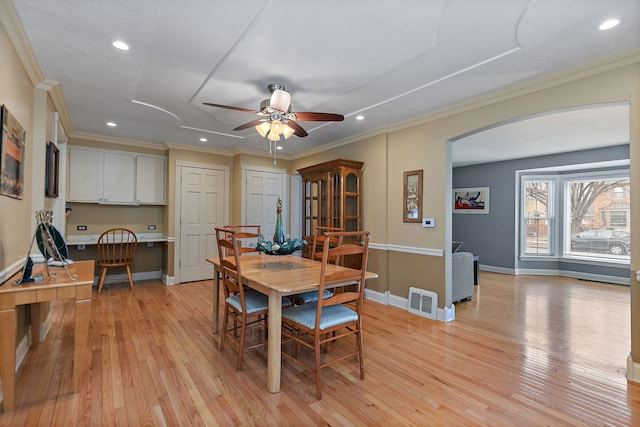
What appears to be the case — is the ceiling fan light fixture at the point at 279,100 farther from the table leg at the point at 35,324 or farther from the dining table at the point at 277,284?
the table leg at the point at 35,324

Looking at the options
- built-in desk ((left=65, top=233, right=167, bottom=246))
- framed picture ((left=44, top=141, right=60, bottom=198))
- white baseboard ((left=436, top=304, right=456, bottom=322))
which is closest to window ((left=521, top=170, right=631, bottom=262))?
white baseboard ((left=436, top=304, right=456, bottom=322))

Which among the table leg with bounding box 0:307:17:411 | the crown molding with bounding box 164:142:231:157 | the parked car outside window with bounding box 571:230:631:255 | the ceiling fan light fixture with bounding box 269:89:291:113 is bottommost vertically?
the table leg with bounding box 0:307:17:411

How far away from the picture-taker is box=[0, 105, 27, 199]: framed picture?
1896 mm

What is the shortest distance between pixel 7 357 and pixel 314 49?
9.13 ft

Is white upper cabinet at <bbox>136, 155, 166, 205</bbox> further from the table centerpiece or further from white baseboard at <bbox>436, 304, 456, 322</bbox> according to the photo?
white baseboard at <bbox>436, 304, 456, 322</bbox>

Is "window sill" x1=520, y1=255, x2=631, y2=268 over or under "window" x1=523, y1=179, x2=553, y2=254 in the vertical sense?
under

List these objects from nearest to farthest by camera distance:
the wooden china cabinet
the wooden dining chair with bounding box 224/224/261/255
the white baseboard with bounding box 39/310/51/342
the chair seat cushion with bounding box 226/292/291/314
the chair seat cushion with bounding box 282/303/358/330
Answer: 1. the chair seat cushion with bounding box 282/303/358/330
2. the chair seat cushion with bounding box 226/292/291/314
3. the white baseboard with bounding box 39/310/51/342
4. the wooden dining chair with bounding box 224/224/261/255
5. the wooden china cabinet

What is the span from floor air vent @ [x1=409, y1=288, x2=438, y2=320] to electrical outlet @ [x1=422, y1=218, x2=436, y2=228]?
2.55 ft

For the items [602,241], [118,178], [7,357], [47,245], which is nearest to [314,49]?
[47,245]

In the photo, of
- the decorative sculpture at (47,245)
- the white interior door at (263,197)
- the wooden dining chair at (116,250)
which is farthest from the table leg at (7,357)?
the white interior door at (263,197)

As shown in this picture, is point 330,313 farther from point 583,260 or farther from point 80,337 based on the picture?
point 583,260

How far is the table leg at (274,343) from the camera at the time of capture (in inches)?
80.3

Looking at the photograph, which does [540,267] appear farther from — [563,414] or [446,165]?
[563,414]

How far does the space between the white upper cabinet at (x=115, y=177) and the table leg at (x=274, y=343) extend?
414 cm
